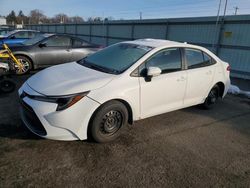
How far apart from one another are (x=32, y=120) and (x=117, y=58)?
1747mm

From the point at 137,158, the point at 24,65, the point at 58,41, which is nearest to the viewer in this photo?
the point at 137,158

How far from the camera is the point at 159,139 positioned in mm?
3607

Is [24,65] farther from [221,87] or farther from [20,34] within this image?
[221,87]

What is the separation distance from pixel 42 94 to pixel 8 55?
4016mm

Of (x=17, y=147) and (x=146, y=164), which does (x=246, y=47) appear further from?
(x=17, y=147)

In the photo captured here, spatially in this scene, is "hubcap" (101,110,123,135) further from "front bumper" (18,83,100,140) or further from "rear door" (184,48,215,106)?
"rear door" (184,48,215,106)

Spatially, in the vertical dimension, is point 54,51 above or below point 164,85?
above

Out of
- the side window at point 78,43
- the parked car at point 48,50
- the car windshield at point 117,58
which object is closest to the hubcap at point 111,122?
the car windshield at point 117,58

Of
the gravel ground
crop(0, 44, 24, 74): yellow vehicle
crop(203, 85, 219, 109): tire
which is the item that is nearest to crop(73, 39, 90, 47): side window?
crop(0, 44, 24, 74): yellow vehicle

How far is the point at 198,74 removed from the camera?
14.4ft

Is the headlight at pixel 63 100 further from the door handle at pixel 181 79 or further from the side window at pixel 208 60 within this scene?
the side window at pixel 208 60

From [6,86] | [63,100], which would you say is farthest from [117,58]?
[6,86]

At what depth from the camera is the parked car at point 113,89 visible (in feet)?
9.64

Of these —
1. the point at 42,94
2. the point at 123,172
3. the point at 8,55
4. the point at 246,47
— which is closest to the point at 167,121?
the point at 123,172
